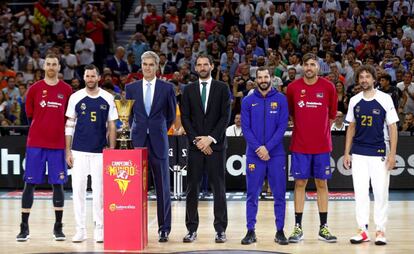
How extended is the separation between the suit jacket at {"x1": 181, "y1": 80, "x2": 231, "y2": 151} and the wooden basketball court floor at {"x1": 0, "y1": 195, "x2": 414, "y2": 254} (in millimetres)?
1258

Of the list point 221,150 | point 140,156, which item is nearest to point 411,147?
point 221,150

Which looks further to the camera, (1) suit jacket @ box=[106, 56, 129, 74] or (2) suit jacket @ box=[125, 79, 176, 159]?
(1) suit jacket @ box=[106, 56, 129, 74]

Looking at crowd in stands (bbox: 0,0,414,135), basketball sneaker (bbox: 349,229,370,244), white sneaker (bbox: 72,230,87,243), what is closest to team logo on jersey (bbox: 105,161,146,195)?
white sneaker (bbox: 72,230,87,243)

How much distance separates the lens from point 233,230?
12055 millimetres

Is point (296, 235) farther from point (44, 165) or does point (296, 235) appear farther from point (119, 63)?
point (119, 63)

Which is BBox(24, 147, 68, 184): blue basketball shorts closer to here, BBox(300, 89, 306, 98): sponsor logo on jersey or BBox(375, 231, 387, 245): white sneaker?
BBox(300, 89, 306, 98): sponsor logo on jersey

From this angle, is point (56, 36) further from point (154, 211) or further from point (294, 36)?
point (154, 211)

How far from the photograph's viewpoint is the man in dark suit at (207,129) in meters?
10.9

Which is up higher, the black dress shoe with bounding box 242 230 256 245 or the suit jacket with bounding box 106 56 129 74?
the suit jacket with bounding box 106 56 129 74

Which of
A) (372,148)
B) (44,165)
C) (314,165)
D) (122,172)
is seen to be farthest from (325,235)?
(44,165)

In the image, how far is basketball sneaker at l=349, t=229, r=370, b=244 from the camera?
36.0ft

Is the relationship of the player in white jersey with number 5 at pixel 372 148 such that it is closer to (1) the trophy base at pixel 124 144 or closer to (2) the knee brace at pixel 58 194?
(1) the trophy base at pixel 124 144

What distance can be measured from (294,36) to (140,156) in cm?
1158

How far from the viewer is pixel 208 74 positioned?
36.2 feet
